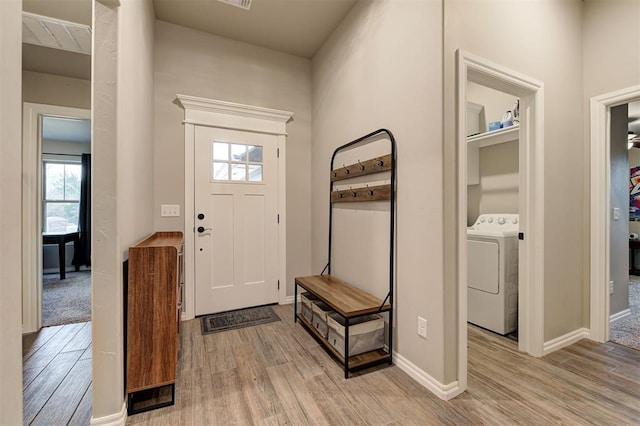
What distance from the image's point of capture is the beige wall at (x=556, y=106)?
77.9 inches

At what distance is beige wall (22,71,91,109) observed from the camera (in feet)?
9.54

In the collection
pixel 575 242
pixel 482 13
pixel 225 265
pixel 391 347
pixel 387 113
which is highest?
pixel 482 13

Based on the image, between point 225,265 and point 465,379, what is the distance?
7.83 feet

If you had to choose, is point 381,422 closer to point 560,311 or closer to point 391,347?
point 391,347

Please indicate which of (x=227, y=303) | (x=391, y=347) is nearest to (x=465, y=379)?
(x=391, y=347)

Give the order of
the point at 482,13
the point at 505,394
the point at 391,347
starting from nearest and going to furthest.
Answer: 1. the point at 505,394
2. the point at 482,13
3. the point at 391,347

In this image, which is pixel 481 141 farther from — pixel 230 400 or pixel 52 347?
pixel 52 347

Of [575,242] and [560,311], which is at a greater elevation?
[575,242]

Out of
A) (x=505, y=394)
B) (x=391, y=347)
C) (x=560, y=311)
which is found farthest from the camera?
(x=560, y=311)

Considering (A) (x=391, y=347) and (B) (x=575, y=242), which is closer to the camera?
(A) (x=391, y=347)

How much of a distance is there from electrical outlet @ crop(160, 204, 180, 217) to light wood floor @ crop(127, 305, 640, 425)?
4.11ft

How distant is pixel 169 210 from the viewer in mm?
2883

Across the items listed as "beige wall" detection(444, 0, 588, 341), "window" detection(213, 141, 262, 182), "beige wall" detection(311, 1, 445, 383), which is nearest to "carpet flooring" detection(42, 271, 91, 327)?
"window" detection(213, 141, 262, 182)

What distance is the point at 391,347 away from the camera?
2.09 meters
